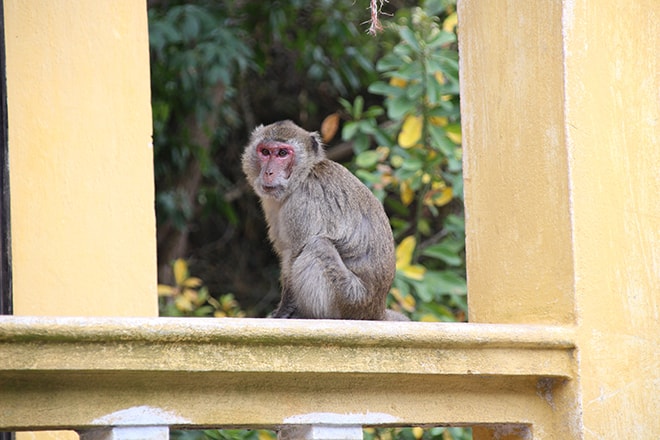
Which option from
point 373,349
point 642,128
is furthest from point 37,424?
point 642,128

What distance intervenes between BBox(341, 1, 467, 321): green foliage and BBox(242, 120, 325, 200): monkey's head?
121 centimetres

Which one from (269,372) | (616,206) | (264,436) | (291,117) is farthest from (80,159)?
(291,117)

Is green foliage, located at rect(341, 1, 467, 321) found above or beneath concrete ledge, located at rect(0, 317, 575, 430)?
above

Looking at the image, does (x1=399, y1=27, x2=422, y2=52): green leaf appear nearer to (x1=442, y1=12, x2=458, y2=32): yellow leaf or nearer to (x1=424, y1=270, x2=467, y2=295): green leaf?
(x1=442, y1=12, x2=458, y2=32): yellow leaf

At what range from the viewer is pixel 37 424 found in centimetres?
295

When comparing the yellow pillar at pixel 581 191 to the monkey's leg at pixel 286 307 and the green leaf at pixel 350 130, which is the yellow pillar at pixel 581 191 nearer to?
the monkey's leg at pixel 286 307

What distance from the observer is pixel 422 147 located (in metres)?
6.99

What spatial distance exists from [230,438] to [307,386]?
84.7 inches

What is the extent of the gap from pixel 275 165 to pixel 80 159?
1.26 meters

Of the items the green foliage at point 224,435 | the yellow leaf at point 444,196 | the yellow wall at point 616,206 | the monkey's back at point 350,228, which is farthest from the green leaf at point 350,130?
the yellow wall at point 616,206

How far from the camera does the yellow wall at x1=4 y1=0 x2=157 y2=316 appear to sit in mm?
4391

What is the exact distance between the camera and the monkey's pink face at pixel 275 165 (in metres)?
5.51

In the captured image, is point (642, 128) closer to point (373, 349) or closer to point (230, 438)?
point (373, 349)

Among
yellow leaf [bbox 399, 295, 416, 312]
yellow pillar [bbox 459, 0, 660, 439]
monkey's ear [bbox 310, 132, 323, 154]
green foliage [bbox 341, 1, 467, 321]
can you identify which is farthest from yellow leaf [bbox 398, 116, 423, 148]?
yellow pillar [bbox 459, 0, 660, 439]
